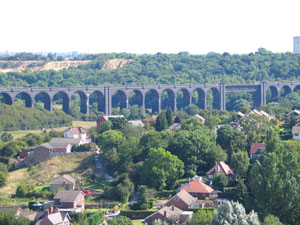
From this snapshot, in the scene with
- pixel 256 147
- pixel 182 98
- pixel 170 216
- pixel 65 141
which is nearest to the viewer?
pixel 170 216

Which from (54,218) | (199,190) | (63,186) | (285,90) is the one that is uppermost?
(285,90)

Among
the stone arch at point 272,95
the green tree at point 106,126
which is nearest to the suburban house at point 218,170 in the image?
the green tree at point 106,126

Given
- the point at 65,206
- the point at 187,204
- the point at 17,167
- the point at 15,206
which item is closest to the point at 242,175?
the point at 187,204

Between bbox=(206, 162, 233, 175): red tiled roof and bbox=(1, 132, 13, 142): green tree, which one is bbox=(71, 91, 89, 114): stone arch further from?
bbox=(206, 162, 233, 175): red tiled roof

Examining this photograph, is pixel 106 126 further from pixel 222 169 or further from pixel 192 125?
pixel 222 169

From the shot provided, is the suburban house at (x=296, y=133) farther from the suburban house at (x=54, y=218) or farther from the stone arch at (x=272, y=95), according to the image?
the stone arch at (x=272, y=95)

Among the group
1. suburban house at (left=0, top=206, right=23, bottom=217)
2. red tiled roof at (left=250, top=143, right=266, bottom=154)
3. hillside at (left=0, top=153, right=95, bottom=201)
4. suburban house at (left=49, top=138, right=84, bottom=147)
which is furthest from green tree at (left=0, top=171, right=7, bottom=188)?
red tiled roof at (left=250, top=143, right=266, bottom=154)

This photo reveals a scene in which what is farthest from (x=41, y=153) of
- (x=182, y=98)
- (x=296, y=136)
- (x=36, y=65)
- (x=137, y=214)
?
(x=36, y=65)
